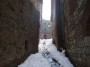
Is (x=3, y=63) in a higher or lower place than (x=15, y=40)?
lower

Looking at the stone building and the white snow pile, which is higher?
the white snow pile

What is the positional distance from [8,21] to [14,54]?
41.8 inches

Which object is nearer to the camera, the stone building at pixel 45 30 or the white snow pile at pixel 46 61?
the white snow pile at pixel 46 61

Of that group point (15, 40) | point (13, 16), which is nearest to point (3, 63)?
point (15, 40)

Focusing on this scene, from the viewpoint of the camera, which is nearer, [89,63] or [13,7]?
[89,63]

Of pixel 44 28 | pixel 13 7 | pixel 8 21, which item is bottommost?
pixel 44 28

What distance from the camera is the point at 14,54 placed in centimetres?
401

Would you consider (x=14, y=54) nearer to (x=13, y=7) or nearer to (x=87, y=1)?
(x=13, y=7)

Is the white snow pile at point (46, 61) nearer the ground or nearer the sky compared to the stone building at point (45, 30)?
nearer the sky

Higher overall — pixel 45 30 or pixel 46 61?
pixel 46 61

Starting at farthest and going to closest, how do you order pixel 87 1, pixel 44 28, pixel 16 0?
pixel 44 28 → pixel 16 0 → pixel 87 1

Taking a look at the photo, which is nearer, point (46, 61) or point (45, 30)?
point (46, 61)

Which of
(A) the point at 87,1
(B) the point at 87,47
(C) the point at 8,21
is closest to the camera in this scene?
(A) the point at 87,1

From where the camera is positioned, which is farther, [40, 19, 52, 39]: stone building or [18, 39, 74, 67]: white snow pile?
[40, 19, 52, 39]: stone building
